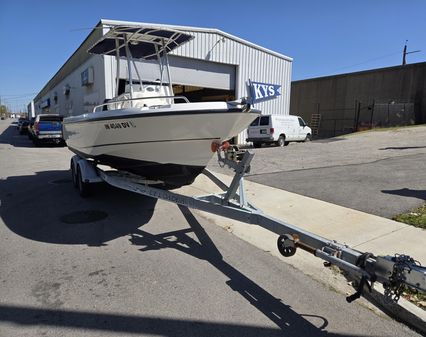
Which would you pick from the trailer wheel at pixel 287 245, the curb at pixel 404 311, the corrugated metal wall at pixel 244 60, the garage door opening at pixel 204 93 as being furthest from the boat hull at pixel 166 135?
the garage door opening at pixel 204 93

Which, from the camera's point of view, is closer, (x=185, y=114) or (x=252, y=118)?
(x=185, y=114)

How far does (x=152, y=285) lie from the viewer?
3.86m

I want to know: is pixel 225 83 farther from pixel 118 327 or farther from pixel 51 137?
pixel 118 327

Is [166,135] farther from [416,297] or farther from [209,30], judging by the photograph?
[209,30]

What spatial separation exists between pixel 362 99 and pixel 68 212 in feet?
96.1

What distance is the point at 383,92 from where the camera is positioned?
29.1 m

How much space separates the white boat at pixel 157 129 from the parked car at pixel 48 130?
14.9 m

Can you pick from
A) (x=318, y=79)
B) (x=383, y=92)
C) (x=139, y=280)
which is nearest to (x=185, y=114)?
(x=139, y=280)

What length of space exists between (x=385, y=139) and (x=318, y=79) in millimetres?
16894

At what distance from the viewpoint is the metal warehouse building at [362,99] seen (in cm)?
2686

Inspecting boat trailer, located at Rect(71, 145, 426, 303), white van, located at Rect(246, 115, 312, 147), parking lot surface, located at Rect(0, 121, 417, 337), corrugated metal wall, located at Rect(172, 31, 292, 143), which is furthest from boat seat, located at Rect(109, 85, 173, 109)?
white van, located at Rect(246, 115, 312, 147)

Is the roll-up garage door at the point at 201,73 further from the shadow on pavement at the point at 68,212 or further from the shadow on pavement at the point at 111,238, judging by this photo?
the shadow on pavement at the point at 68,212

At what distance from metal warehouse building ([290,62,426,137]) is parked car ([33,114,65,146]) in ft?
73.0

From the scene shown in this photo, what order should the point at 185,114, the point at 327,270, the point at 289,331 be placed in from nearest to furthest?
the point at 289,331, the point at 327,270, the point at 185,114
